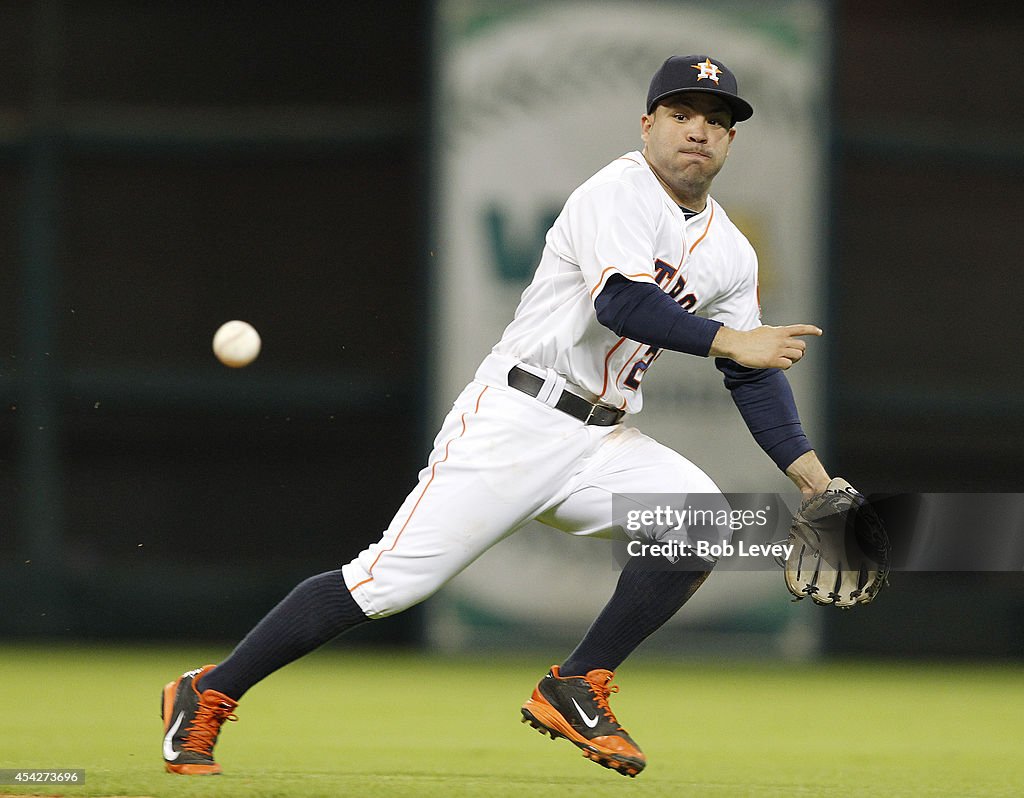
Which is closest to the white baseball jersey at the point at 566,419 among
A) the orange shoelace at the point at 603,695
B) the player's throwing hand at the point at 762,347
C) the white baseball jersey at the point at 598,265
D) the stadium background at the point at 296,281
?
the white baseball jersey at the point at 598,265

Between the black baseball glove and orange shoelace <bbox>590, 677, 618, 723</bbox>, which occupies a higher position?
the black baseball glove

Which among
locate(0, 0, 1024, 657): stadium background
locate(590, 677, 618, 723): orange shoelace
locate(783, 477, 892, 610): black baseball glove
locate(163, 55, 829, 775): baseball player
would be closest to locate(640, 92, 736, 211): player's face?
locate(163, 55, 829, 775): baseball player

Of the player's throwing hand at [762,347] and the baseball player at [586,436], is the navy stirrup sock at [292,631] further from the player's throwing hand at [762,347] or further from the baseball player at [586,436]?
the player's throwing hand at [762,347]

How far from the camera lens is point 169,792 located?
3764 millimetres

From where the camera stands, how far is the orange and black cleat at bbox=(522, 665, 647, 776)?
151 inches

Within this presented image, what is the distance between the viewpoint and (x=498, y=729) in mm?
5508

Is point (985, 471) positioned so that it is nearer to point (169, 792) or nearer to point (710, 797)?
point (710, 797)

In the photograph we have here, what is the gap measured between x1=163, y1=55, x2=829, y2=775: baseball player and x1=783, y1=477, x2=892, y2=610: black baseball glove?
7 centimetres

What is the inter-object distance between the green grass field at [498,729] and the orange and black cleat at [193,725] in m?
0.05

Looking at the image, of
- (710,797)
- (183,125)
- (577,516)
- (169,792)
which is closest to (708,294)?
(577,516)

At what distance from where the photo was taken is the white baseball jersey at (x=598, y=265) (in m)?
3.79

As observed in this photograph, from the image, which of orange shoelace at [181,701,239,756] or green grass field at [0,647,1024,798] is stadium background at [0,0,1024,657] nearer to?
green grass field at [0,647,1024,798]

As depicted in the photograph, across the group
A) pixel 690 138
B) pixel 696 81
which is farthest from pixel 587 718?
pixel 696 81

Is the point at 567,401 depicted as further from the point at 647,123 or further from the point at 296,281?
the point at 296,281
